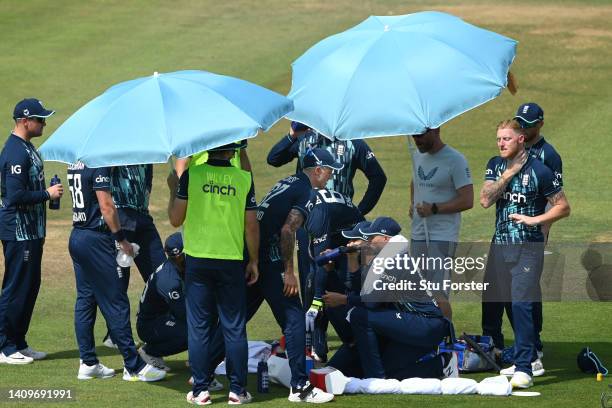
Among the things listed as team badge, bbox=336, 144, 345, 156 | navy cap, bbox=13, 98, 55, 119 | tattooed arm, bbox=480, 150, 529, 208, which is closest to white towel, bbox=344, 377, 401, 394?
tattooed arm, bbox=480, 150, 529, 208

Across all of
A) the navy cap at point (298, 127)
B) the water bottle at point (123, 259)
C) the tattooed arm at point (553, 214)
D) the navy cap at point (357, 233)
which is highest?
the navy cap at point (298, 127)

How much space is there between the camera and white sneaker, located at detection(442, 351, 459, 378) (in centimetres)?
947

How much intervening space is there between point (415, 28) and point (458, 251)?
98.1 inches

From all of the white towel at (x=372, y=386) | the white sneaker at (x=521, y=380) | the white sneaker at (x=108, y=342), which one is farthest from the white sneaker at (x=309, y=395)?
the white sneaker at (x=108, y=342)

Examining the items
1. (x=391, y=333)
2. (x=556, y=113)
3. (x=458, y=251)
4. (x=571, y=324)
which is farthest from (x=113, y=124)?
(x=556, y=113)

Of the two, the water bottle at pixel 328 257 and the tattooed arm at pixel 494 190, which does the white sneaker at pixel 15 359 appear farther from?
the tattooed arm at pixel 494 190

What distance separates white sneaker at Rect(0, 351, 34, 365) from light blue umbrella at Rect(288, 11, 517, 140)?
3.32m

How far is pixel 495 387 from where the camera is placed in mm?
9062

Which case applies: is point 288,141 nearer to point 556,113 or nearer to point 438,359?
point 438,359

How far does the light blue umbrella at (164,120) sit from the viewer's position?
8.49 meters

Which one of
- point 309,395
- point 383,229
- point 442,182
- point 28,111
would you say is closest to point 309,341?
point 309,395

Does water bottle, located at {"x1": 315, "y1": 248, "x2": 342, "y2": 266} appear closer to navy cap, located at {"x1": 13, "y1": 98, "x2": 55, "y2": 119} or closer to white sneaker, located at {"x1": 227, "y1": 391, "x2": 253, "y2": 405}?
white sneaker, located at {"x1": 227, "y1": 391, "x2": 253, "y2": 405}

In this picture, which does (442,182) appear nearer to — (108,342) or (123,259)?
(123,259)

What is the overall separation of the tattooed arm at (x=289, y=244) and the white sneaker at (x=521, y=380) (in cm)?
188
